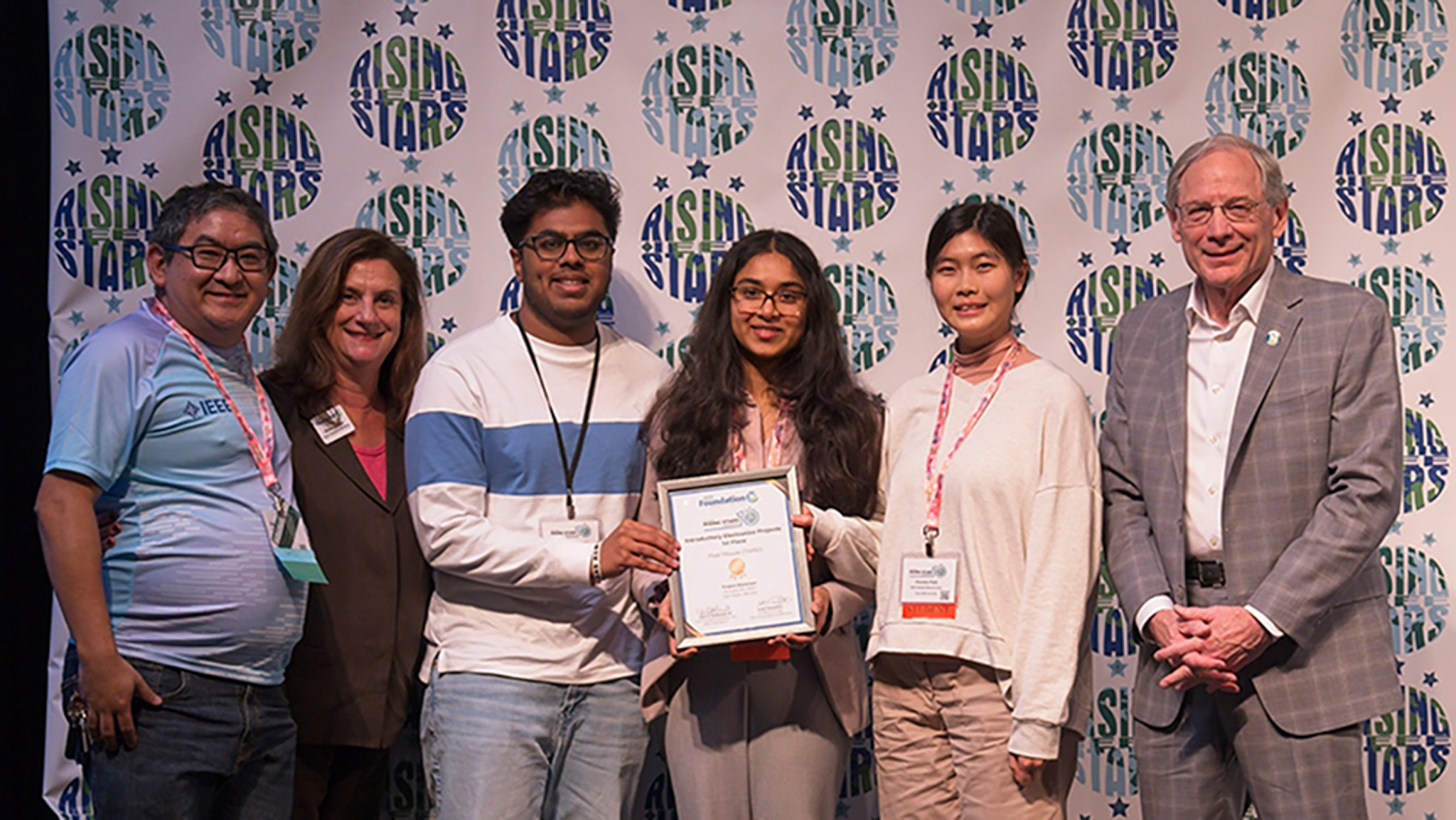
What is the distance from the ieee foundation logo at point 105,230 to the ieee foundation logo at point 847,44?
82.0 inches

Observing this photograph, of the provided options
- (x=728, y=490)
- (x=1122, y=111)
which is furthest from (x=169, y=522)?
(x=1122, y=111)

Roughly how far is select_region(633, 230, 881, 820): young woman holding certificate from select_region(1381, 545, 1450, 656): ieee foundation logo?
5.92ft

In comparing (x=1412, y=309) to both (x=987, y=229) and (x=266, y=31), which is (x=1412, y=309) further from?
(x=266, y=31)

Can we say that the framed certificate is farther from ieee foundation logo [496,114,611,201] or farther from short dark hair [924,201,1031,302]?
ieee foundation logo [496,114,611,201]

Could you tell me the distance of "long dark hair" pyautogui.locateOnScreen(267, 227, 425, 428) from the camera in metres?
3.02

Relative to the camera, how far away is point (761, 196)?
138 inches

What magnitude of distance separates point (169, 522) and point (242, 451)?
0.23 meters

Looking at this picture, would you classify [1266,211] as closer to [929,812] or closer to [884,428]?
[884,428]

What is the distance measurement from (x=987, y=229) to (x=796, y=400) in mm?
613

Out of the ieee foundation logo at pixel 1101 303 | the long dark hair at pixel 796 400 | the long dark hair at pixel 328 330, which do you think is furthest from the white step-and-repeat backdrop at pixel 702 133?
the long dark hair at pixel 796 400

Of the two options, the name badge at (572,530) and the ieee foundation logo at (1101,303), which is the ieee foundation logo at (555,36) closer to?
the name badge at (572,530)

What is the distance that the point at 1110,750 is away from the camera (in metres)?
3.48

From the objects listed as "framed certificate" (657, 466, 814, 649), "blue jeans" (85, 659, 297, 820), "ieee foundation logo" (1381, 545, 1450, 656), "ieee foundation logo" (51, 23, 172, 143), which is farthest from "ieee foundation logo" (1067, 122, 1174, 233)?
"ieee foundation logo" (51, 23, 172, 143)

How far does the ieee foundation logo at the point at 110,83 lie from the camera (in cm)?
348
